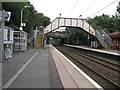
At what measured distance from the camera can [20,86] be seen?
687 cm

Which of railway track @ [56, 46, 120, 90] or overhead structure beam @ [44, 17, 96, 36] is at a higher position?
overhead structure beam @ [44, 17, 96, 36]

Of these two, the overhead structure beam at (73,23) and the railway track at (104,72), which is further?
the overhead structure beam at (73,23)

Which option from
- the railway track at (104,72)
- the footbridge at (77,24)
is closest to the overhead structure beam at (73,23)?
the footbridge at (77,24)

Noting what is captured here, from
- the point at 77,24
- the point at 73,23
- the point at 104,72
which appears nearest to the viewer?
the point at 104,72

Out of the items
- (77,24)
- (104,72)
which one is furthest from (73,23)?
(104,72)

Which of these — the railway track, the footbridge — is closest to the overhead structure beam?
→ the footbridge

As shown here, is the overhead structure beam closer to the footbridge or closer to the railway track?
the footbridge

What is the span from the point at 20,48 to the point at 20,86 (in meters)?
20.1

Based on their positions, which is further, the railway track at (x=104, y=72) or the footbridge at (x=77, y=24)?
the footbridge at (x=77, y=24)

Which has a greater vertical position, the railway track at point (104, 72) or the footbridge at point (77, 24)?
the footbridge at point (77, 24)

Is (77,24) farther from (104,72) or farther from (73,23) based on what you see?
(104,72)

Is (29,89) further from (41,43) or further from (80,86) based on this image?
(41,43)

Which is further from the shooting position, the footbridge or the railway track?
the footbridge

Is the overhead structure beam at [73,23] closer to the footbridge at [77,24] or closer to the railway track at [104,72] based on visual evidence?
the footbridge at [77,24]
